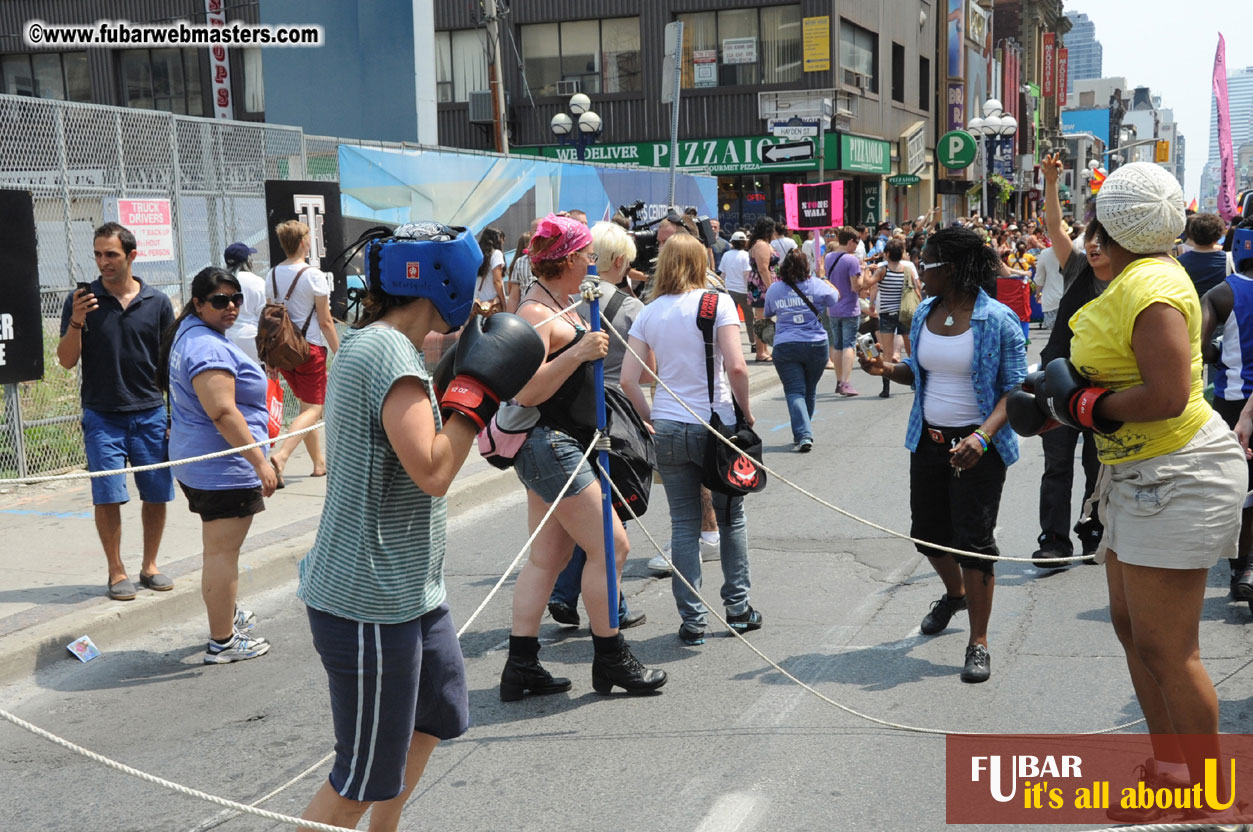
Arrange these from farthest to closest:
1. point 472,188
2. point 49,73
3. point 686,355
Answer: point 49,73
point 472,188
point 686,355

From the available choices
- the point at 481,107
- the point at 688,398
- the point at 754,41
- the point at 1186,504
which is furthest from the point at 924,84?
the point at 1186,504

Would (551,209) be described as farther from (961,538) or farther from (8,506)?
(961,538)

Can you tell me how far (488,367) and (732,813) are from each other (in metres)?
1.88

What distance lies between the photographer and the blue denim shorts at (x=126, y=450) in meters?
6.07

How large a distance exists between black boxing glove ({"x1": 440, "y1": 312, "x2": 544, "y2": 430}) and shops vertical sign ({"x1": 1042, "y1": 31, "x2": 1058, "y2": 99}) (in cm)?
8257

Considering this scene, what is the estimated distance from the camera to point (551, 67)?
33.0 meters

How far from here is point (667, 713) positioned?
4.71 m

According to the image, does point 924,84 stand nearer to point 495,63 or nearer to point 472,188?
point 495,63

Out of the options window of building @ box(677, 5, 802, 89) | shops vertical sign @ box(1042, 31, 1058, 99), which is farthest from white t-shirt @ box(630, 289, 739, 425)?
shops vertical sign @ box(1042, 31, 1058, 99)

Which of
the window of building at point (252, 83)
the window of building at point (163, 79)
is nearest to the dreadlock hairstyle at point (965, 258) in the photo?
the window of building at point (252, 83)

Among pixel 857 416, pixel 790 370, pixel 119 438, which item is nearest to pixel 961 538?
pixel 119 438

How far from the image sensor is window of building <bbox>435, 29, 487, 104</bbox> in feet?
108

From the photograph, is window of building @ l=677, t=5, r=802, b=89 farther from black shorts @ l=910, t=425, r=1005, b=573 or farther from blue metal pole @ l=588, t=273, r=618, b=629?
blue metal pole @ l=588, t=273, r=618, b=629

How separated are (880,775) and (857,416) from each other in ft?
29.4
